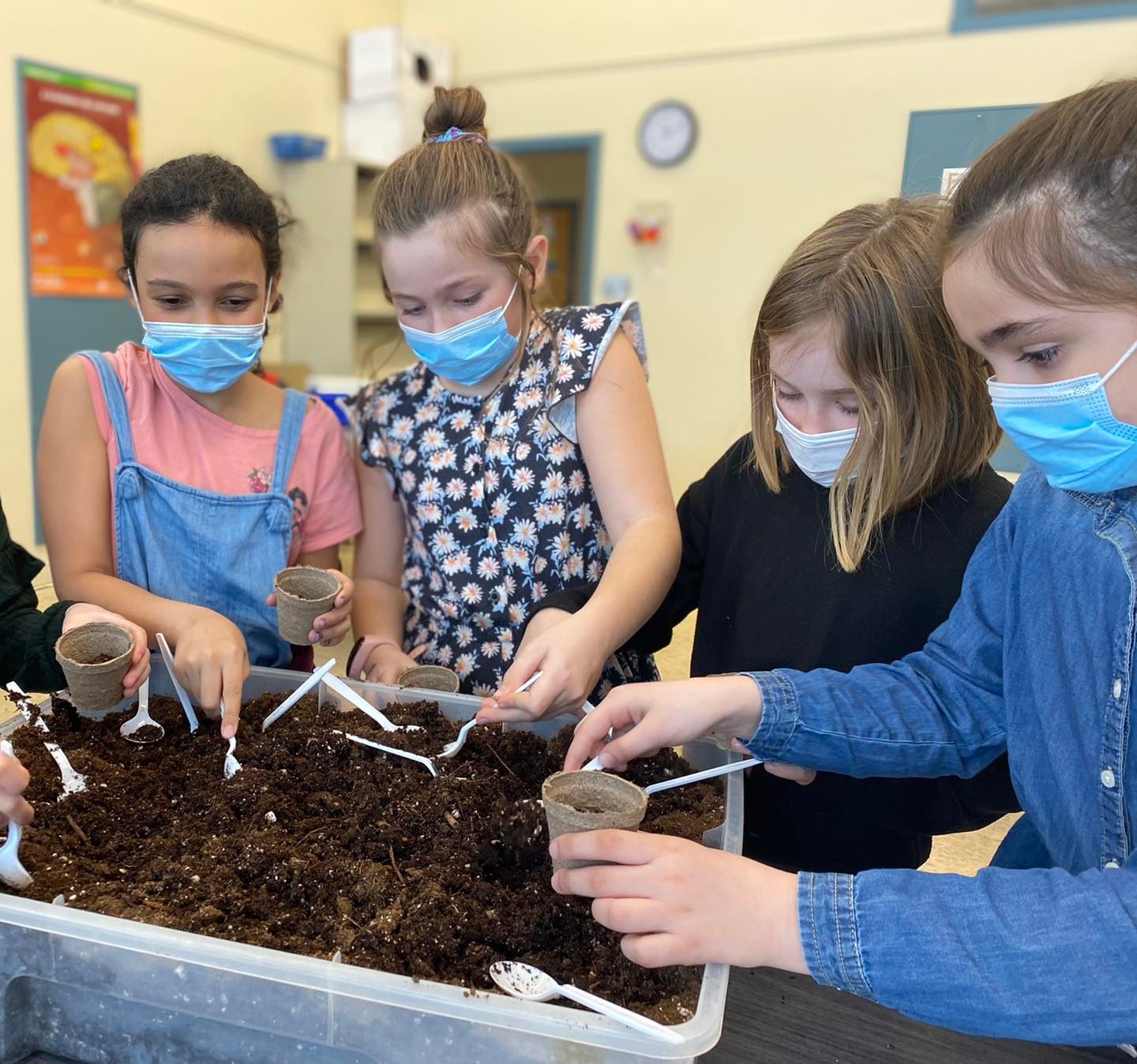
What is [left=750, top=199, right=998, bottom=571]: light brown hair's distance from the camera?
3.49 feet

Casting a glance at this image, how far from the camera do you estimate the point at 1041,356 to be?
758 mm

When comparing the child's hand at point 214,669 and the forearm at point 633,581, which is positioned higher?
the forearm at point 633,581

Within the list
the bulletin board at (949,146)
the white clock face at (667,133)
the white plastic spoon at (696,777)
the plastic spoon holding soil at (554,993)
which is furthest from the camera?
the white clock face at (667,133)

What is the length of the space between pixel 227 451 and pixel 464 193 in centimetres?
55

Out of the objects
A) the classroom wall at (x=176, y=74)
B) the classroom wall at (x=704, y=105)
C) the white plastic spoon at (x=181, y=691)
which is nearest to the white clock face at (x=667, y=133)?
the classroom wall at (x=704, y=105)

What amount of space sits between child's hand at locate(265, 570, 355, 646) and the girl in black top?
0.86ft

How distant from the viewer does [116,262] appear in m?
3.96

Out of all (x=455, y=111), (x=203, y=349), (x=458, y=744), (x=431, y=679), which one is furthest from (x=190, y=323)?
A: (x=458, y=744)

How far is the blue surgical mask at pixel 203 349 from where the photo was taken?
1295 millimetres

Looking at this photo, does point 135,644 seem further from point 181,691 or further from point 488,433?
point 488,433

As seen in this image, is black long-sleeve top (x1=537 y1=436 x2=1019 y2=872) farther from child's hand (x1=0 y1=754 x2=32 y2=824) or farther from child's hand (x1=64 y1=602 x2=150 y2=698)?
child's hand (x1=0 y1=754 x2=32 y2=824)

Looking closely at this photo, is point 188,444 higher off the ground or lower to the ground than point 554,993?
higher

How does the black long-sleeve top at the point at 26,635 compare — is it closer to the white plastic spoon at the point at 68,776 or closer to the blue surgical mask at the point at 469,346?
the white plastic spoon at the point at 68,776

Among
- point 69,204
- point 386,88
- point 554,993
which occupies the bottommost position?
point 554,993
